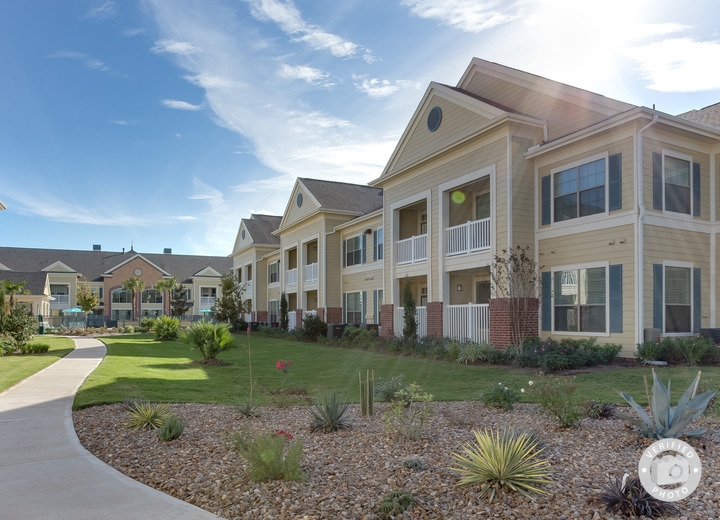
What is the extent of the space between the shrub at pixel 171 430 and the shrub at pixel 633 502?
15.9 ft

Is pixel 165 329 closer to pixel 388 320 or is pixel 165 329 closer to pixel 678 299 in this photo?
pixel 388 320

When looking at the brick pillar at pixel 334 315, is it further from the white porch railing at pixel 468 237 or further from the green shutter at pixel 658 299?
the green shutter at pixel 658 299

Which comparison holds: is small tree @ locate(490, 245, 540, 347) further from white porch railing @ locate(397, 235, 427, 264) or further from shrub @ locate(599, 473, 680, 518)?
shrub @ locate(599, 473, 680, 518)

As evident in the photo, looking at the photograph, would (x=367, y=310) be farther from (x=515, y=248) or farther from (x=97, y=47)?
(x=97, y=47)

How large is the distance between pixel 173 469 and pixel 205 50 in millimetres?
11386

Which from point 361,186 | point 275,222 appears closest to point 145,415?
point 361,186

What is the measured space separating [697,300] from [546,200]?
4.85 m

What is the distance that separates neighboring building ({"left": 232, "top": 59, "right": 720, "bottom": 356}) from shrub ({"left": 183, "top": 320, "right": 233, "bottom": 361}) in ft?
23.8

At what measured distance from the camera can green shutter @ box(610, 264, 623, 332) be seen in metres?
14.6

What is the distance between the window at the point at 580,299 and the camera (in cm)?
1525

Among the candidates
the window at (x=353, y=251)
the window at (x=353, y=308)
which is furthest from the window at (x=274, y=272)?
the window at (x=353, y=308)

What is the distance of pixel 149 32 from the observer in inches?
551

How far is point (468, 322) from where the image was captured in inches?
721

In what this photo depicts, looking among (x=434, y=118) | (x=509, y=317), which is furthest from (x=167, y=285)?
(x=509, y=317)
